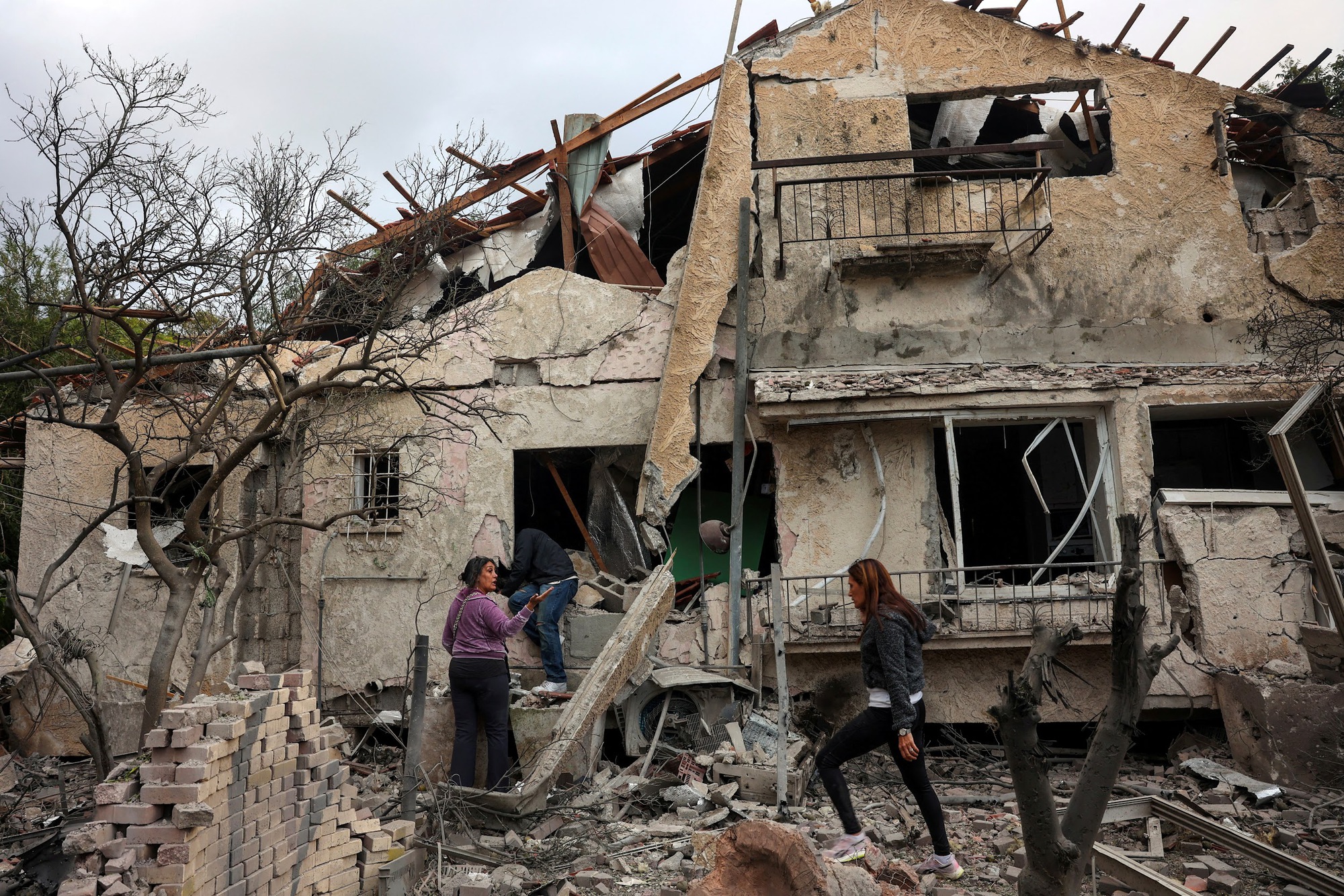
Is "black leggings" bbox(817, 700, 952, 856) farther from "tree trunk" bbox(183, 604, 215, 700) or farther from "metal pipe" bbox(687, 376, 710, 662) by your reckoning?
"tree trunk" bbox(183, 604, 215, 700)

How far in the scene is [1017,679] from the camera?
408cm

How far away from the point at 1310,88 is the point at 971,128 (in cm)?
346

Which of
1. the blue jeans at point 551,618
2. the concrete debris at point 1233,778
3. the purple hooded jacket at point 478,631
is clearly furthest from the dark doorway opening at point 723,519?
the concrete debris at point 1233,778

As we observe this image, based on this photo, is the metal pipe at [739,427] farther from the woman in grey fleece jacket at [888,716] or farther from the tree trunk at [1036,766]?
the tree trunk at [1036,766]

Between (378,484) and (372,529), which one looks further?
(378,484)

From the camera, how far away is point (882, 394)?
8961 mm

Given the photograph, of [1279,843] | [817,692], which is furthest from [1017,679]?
[817,692]

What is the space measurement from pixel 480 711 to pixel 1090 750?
437 cm

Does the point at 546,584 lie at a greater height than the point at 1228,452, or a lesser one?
lesser

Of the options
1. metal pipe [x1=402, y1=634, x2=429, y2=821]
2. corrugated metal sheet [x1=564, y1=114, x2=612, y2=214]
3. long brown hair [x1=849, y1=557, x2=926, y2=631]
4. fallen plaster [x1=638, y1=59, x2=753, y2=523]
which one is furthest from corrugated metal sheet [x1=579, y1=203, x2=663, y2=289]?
long brown hair [x1=849, y1=557, x2=926, y2=631]

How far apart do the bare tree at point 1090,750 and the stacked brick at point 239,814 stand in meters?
3.79

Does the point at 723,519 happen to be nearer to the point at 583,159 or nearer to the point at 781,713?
the point at 781,713

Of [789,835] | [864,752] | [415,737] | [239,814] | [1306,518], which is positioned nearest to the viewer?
[789,835]

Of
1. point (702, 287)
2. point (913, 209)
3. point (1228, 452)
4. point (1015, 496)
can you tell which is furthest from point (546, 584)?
A: point (1228, 452)
